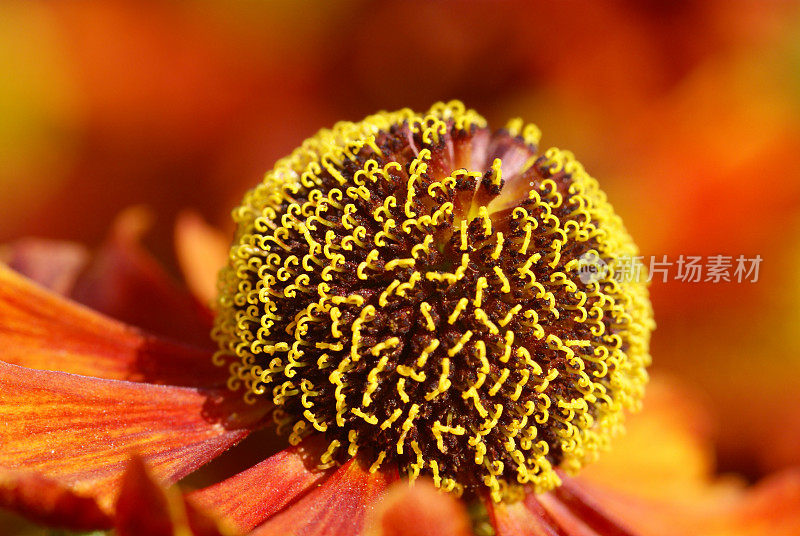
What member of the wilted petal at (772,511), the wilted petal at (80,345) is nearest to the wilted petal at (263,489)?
the wilted petal at (80,345)

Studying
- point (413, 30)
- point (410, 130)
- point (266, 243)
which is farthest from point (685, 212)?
point (266, 243)

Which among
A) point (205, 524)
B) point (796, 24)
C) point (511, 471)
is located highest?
point (796, 24)

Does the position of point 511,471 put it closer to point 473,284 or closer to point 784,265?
point 473,284

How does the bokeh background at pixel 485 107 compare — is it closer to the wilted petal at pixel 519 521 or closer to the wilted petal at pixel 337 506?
the wilted petal at pixel 519 521

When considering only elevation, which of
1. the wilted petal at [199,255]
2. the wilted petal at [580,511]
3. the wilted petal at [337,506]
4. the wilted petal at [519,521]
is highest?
the wilted petal at [199,255]

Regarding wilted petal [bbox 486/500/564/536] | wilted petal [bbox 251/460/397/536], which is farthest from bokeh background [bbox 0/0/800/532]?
wilted petal [bbox 251/460/397/536]

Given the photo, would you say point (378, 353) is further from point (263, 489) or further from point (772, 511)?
point (772, 511)
